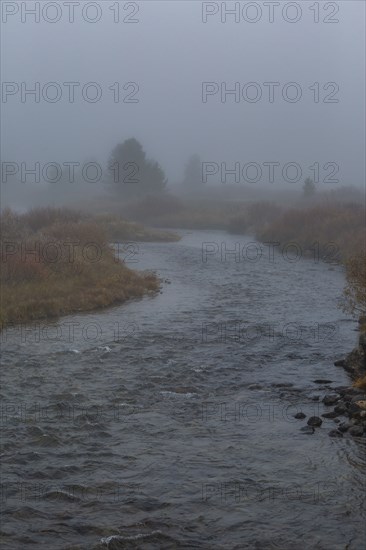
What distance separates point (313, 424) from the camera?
13000mm

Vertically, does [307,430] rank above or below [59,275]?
below

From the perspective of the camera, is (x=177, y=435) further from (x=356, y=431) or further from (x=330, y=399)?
(x=330, y=399)

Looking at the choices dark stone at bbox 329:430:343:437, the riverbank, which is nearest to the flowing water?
dark stone at bbox 329:430:343:437

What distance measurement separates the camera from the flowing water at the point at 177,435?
30.8 feet

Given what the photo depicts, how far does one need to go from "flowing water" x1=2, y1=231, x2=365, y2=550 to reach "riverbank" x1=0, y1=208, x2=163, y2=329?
44.2 inches

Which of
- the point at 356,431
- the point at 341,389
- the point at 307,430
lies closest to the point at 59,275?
the point at 341,389

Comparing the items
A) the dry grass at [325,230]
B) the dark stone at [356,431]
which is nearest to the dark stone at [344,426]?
the dark stone at [356,431]

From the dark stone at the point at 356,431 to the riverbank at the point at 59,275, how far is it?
13003 mm

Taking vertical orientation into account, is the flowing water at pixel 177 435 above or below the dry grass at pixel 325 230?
below

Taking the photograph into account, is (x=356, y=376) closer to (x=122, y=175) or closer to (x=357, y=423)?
(x=357, y=423)

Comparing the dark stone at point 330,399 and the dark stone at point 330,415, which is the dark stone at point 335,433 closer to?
the dark stone at point 330,415

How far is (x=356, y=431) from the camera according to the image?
12297mm

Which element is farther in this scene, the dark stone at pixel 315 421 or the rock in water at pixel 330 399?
the rock in water at pixel 330 399

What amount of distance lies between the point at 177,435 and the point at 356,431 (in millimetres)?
3487
